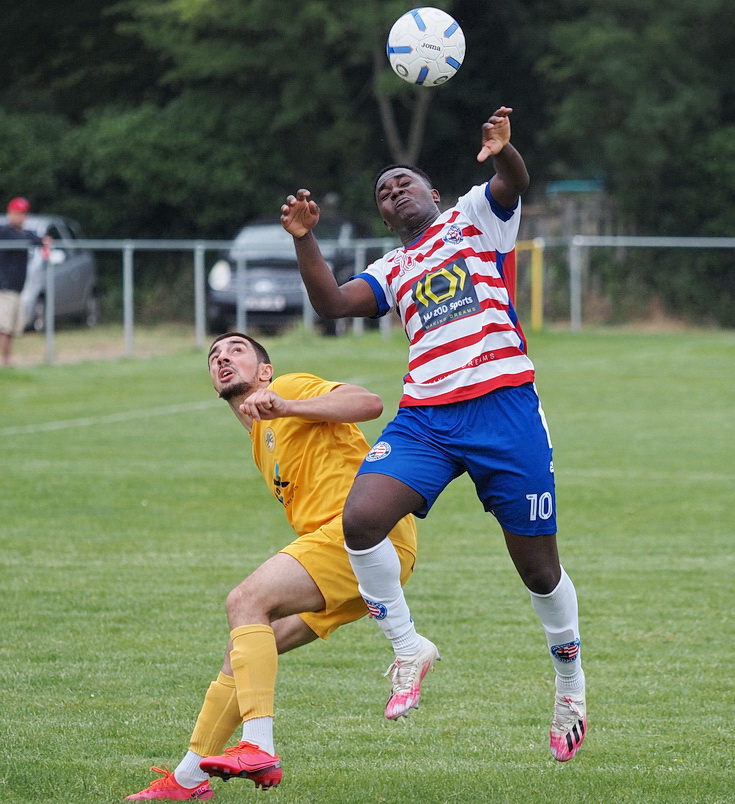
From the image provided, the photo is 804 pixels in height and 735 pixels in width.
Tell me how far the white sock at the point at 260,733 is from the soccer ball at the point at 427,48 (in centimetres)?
278

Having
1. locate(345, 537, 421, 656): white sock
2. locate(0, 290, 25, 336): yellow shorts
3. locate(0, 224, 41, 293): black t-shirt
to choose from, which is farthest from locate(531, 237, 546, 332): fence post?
locate(345, 537, 421, 656): white sock

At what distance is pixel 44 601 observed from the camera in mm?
8344

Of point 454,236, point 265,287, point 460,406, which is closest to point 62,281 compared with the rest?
point 265,287

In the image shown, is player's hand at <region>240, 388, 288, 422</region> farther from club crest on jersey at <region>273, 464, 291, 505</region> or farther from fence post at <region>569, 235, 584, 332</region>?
fence post at <region>569, 235, 584, 332</region>

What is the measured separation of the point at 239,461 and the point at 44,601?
5.76 meters

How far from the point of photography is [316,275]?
18.0 ft

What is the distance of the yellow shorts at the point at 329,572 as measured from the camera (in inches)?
200

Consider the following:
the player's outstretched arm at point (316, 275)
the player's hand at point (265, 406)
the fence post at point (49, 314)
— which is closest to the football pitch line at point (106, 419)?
the fence post at point (49, 314)

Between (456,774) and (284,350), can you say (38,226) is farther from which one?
(456,774)

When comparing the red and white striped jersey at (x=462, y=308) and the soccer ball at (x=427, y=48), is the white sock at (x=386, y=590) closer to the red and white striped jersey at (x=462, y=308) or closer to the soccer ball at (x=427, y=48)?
the red and white striped jersey at (x=462, y=308)

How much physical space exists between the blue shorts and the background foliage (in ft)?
86.6

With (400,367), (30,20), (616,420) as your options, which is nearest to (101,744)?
(616,420)

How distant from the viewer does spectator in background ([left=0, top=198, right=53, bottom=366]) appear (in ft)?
65.1

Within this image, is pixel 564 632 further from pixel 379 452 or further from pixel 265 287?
pixel 265 287
